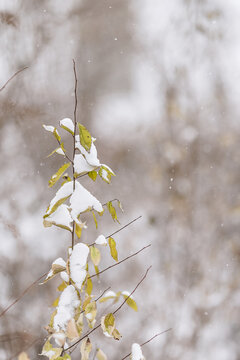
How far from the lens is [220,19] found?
9.53 ft

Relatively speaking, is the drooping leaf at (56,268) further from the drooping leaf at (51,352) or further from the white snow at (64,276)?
the drooping leaf at (51,352)

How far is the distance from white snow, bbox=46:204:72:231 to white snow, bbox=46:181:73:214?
2 cm

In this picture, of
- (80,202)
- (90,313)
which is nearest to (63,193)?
(80,202)

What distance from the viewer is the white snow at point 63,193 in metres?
0.73

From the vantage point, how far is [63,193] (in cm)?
74

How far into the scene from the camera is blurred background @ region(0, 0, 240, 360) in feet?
8.58

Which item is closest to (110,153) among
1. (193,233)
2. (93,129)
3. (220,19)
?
(93,129)

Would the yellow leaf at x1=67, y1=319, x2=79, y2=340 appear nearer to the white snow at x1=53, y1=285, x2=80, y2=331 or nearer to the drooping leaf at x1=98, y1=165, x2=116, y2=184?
the white snow at x1=53, y1=285, x2=80, y2=331

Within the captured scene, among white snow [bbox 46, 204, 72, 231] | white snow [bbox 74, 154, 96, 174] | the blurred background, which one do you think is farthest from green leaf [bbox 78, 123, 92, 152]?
the blurred background

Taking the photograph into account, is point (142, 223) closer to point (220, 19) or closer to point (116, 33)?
point (116, 33)

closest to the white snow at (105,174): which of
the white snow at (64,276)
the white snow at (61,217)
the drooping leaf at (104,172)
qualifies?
the drooping leaf at (104,172)

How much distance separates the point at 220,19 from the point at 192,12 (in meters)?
0.23

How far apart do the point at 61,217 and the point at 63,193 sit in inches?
1.9

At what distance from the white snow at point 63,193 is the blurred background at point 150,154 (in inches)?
75.0
